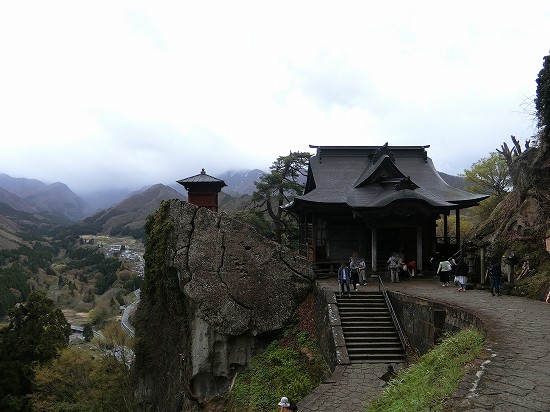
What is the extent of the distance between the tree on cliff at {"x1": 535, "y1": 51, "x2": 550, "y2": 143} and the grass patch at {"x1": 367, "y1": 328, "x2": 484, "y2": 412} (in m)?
13.4

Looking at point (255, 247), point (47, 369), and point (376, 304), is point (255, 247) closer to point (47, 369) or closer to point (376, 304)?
point (376, 304)

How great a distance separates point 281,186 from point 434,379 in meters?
27.5

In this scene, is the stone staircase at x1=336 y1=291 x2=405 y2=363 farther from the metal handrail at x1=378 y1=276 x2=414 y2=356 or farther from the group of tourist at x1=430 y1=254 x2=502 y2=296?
the group of tourist at x1=430 y1=254 x2=502 y2=296

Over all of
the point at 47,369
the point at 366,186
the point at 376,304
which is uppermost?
the point at 366,186

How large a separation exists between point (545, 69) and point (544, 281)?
10.3 m

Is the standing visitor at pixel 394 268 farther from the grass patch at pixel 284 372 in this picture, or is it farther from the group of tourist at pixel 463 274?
the grass patch at pixel 284 372

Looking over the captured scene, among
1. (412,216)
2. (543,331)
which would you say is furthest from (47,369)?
→ (543,331)

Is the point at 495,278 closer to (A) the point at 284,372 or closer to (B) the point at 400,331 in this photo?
(B) the point at 400,331

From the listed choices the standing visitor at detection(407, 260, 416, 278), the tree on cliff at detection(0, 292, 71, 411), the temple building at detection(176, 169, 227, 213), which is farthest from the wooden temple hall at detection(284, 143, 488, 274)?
the tree on cliff at detection(0, 292, 71, 411)

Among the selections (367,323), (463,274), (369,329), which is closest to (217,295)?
(367,323)

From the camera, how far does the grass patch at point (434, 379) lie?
6.82 metres

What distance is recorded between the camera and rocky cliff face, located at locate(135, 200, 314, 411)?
18531 mm

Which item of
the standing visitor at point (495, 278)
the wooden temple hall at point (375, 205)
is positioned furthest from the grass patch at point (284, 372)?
the standing visitor at point (495, 278)

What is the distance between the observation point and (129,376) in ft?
79.2
